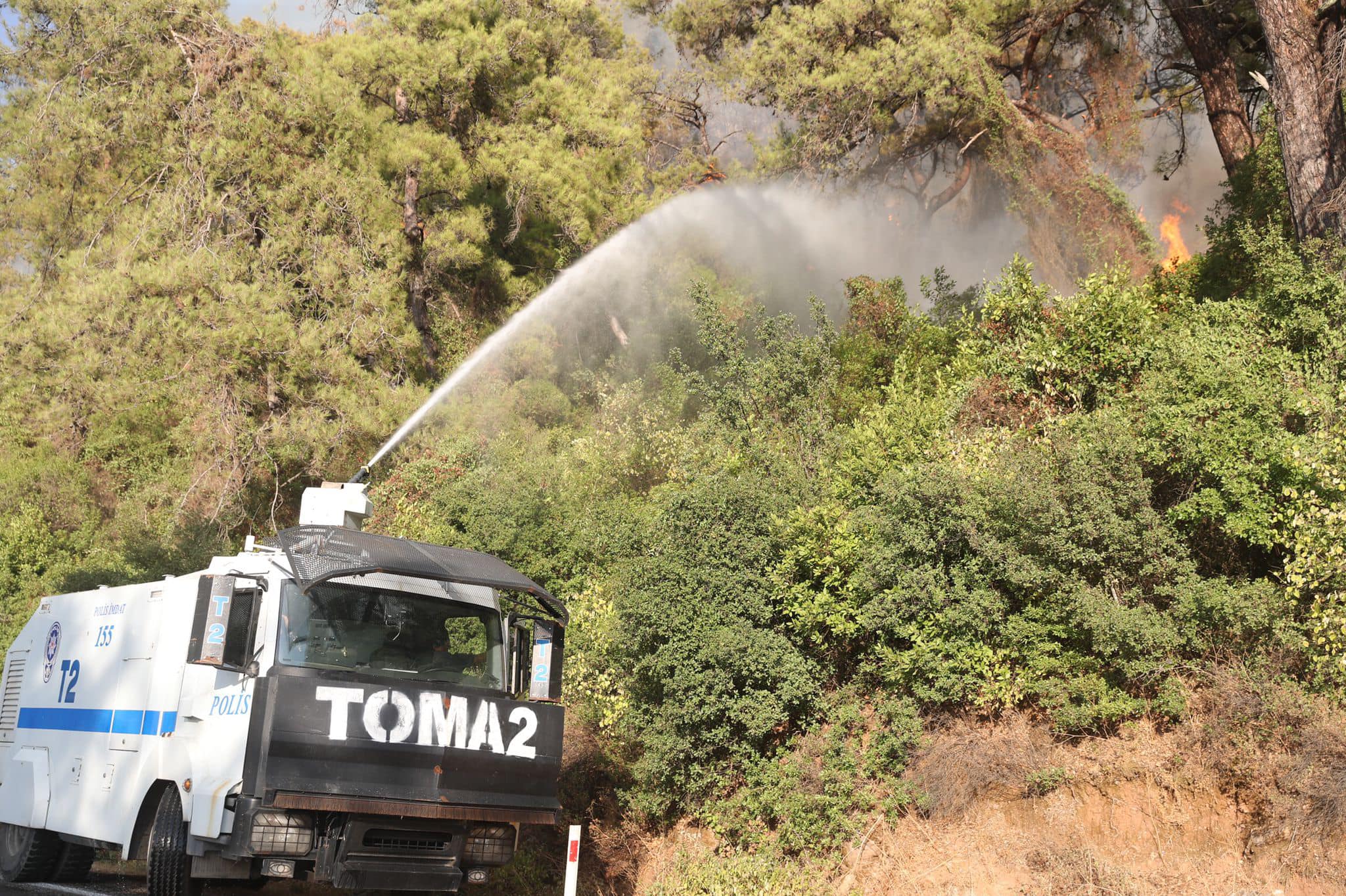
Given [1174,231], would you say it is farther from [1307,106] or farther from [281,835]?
[281,835]

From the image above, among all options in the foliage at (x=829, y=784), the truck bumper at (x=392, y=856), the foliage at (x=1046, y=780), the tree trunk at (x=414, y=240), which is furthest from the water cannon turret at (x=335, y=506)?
the tree trunk at (x=414, y=240)

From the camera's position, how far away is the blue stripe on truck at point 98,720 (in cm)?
970

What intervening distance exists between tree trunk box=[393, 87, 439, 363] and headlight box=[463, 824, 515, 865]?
2003 centimetres

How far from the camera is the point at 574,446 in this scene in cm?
2292

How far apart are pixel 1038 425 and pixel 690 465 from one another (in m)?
5.13

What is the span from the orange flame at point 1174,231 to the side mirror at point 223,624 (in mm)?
25581

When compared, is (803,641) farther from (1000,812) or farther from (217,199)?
(217,199)

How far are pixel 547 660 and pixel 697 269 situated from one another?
66.7ft

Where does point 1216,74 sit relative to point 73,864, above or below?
above

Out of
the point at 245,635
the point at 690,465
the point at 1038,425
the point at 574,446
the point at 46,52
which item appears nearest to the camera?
the point at 245,635

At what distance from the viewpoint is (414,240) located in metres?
28.1

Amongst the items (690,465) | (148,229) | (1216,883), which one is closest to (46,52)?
(148,229)

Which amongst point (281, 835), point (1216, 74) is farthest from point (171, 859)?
point (1216, 74)

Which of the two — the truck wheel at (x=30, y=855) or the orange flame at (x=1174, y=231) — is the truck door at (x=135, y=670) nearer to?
the truck wheel at (x=30, y=855)
